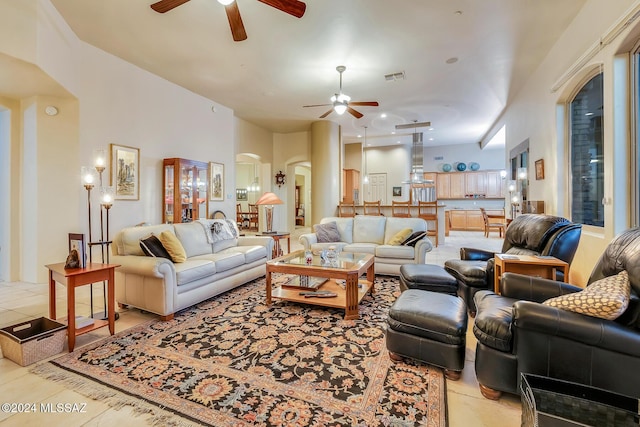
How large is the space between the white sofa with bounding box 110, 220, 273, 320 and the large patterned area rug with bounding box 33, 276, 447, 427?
0.84ft

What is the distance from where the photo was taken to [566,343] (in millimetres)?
1470

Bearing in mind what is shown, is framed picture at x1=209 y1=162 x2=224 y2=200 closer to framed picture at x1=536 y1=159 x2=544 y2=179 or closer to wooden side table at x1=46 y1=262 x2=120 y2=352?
wooden side table at x1=46 y1=262 x2=120 y2=352

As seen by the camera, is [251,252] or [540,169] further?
[540,169]

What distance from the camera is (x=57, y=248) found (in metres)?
3.98

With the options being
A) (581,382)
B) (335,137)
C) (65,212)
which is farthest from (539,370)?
(335,137)

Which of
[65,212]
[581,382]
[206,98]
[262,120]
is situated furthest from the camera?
[262,120]

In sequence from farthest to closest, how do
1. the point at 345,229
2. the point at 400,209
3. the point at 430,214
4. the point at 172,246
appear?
the point at 400,209, the point at 430,214, the point at 345,229, the point at 172,246

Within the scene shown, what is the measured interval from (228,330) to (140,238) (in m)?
1.53

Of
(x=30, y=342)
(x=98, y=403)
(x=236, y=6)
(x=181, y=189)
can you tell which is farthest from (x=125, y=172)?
(x=98, y=403)

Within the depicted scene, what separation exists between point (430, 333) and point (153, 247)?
284 centimetres

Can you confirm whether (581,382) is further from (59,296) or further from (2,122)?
(2,122)

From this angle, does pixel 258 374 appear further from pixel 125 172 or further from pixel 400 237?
pixel 125 172

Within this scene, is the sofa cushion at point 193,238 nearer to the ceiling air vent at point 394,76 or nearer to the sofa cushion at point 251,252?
the sofa cushion at point 251,252

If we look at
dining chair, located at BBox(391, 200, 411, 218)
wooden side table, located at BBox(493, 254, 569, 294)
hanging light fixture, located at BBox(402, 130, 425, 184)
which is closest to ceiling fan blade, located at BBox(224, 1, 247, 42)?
wooden side table, located at BBox(493, 254, 569, 294)
